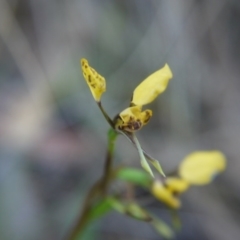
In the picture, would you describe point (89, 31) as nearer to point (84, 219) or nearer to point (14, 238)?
point (14, 238)

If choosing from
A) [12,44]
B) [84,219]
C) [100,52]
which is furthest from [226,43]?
[84,219]

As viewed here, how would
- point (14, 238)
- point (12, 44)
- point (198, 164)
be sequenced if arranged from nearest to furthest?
1. point (198, 164)
2. point (14, 238)
3. point (12, 44)

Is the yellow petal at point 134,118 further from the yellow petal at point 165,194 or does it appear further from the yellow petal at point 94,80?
the yellow petal at point 165,194

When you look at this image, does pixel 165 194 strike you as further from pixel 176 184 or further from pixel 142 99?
pixel 142 99

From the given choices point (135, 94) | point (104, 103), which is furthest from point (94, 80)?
point (104, 103)

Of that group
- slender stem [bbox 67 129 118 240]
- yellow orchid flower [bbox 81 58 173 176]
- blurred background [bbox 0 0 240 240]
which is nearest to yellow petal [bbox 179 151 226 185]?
slender stem [bbox 67 129 118 240]

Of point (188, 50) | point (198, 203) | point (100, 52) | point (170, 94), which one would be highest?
point (100, 52)

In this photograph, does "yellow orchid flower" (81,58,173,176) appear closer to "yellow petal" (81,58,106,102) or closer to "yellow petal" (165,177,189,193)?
"yellow petal" (81,58,106,102)

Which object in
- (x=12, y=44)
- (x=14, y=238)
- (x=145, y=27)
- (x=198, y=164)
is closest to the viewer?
(x=198, y=164)
